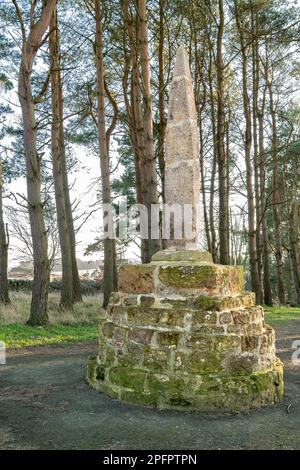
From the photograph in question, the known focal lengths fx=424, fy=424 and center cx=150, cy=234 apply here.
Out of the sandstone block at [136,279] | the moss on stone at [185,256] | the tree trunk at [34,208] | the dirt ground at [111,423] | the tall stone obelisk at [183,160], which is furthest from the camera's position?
the tree trunk at [34,208]

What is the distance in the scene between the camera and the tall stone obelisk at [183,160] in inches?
211

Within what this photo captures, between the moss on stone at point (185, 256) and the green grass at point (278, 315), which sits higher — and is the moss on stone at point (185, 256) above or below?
above

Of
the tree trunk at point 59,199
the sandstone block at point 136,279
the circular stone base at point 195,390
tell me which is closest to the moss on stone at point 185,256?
the sandstone block at point 136,279

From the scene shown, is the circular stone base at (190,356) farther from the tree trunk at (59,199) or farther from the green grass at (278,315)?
the green grass at (278,315)

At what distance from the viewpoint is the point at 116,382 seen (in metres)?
4.82

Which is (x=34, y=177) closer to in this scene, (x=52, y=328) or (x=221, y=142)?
(x=52, y=328)

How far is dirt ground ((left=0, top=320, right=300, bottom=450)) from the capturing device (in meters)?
3.54

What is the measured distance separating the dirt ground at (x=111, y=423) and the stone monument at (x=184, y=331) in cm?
21

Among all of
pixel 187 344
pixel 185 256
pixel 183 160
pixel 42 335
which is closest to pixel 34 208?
pixel 42 335

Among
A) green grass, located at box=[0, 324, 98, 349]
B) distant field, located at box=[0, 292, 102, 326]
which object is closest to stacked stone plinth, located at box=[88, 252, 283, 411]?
green grass, located at box=[0, 324, 98, 349]

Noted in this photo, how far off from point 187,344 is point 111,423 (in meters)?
1.15
